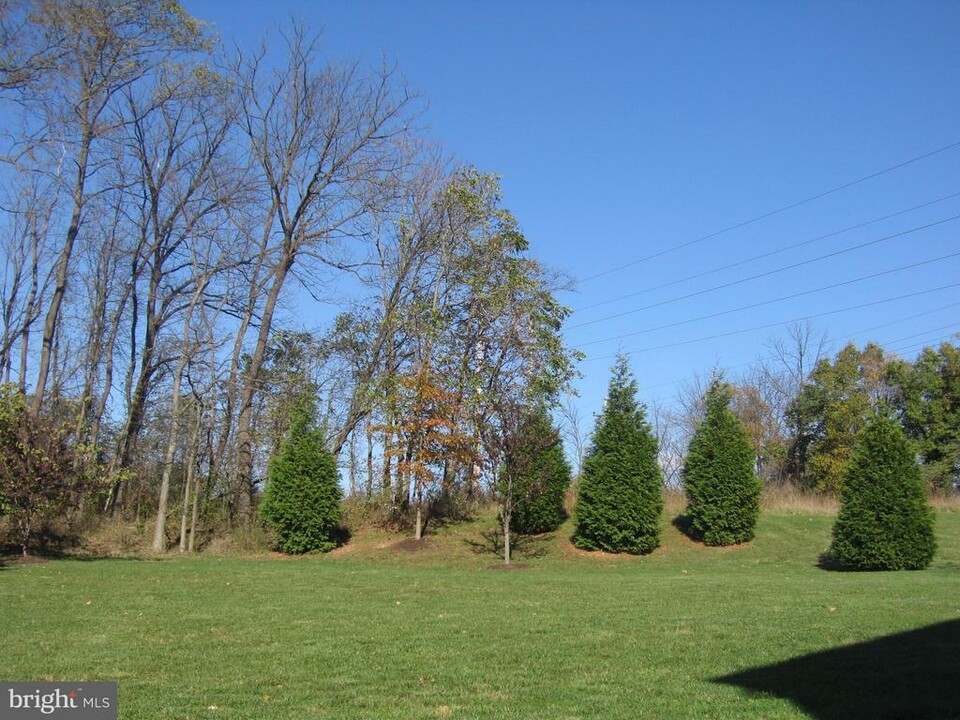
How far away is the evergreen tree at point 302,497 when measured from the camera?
78.0 feet

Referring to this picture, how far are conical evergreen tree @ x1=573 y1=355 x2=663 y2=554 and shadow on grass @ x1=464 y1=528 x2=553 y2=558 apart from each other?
3.75 feet

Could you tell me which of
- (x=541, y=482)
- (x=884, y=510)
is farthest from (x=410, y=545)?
(x=884, y=510)

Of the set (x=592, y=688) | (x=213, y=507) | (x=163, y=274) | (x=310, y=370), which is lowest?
(x=592, y=688)

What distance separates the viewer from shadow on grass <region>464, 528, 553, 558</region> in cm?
2252

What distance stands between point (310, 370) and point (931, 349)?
1220 inches

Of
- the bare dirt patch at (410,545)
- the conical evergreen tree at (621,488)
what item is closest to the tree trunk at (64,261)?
the bare dirt patch at (410,545)

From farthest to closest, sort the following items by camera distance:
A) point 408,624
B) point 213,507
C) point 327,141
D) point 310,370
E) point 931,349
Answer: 1. point 931,349
2. point 310,370
3. point 327,141
4. point 213,507
5. point 408,624

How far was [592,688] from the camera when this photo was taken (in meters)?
6.14

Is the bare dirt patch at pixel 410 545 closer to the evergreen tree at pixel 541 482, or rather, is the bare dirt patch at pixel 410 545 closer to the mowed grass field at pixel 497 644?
the evergreen tree at pixel 541 482

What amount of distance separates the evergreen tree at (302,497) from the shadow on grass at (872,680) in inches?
720

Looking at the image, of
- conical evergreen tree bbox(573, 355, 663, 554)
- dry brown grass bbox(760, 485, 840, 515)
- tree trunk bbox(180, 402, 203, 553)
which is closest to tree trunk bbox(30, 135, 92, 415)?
tree trunk bbox(180, 402, 203, 553)

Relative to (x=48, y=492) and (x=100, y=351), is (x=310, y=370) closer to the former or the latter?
(x=100, y=351)

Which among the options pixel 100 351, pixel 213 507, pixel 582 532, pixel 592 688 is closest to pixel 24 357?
pixel 100 351

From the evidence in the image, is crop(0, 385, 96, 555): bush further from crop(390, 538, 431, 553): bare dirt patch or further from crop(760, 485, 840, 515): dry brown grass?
crop(760, 485, 840, 515): dry brown grass
